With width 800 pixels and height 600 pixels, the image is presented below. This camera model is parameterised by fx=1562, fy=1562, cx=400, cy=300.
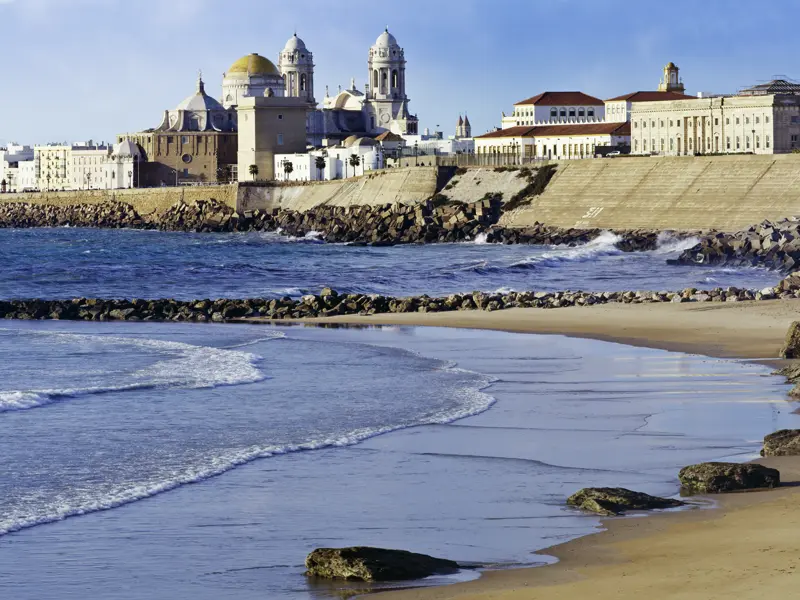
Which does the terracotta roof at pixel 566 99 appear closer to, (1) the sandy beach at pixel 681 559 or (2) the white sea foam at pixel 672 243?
(2) the white sea foam at pixel 672 243

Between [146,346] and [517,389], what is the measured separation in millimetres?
10371

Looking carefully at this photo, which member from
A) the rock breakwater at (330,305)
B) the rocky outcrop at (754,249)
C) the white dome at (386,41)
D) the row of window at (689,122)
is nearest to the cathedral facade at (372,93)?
the white dome at (386,41)

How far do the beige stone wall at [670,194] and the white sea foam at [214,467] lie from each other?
174 ft

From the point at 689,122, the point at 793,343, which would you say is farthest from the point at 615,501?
the point at 689,122

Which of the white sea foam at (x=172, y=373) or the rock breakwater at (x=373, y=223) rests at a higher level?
the rock breakwater at (x=373, y=223)

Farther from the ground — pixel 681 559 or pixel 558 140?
pixel 558 140

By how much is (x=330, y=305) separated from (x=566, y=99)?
9746cm

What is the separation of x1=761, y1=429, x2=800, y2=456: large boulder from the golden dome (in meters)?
144

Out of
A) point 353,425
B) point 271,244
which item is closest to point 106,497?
point 353,425

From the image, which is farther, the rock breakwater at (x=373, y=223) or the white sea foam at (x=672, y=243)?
the rock breakwater at (x=373, y=223)

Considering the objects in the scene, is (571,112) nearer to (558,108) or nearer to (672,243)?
(558,108)

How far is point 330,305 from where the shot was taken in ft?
133

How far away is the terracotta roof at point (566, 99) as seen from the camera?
134625 millimetres

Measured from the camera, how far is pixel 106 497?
50.5ft
